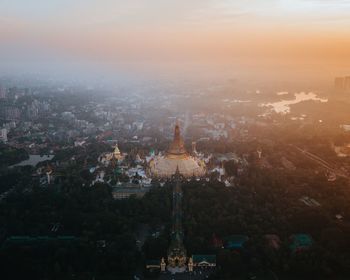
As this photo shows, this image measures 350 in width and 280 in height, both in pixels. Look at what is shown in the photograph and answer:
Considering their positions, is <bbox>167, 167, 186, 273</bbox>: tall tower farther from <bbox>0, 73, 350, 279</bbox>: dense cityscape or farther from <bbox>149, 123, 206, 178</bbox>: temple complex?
<bbox>149, 123, 206, 178</bbox>: temple complex

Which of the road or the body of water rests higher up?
the road

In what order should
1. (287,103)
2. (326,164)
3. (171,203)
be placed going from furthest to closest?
(287,103), (326,164), (171,203)

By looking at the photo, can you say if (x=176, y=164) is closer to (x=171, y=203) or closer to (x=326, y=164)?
(x=171, y=203)

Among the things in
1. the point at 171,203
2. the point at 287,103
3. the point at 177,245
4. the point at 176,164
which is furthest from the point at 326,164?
the point at 287,103

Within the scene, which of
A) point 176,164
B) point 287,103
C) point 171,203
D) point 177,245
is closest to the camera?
point 177,245

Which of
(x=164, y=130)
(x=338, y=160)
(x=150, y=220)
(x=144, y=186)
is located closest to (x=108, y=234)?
(x=150, y=220)

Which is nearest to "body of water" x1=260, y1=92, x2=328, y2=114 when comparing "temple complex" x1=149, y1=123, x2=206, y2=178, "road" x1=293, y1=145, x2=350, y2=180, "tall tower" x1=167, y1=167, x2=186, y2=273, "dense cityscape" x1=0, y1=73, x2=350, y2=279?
"dense cityscape" x1=0, y1=73, x2=350, y2=279

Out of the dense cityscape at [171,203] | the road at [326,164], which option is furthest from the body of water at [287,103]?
the road at [326,164]
